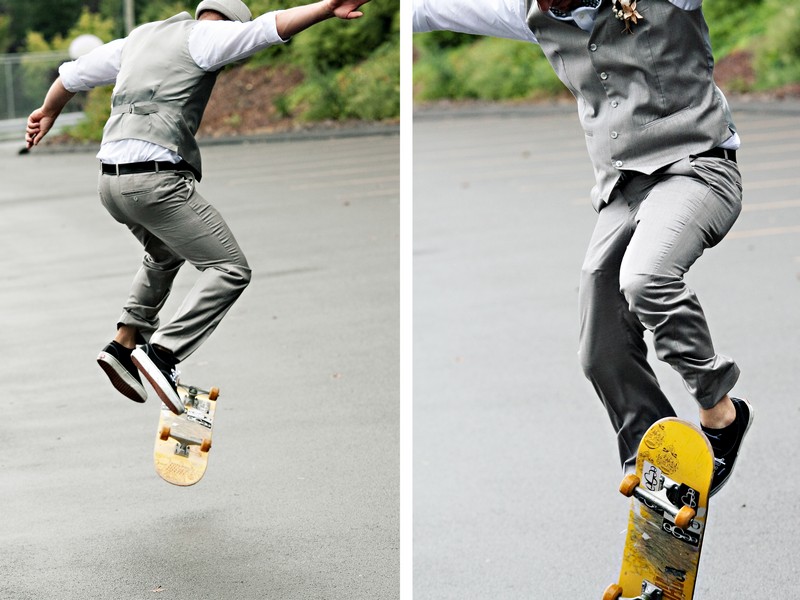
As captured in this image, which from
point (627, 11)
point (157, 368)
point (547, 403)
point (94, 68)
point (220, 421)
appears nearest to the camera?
point (627, 11)

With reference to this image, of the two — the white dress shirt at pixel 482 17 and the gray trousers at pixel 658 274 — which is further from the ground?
the white dress shirt at pixel 482 17

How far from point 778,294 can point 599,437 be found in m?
3.71

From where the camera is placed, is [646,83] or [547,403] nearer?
[646,83]

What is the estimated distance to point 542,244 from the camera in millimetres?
14148

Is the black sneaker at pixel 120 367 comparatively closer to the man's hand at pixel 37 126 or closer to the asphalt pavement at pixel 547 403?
the man's hand at pixel 37 126

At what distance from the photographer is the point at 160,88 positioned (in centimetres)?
365

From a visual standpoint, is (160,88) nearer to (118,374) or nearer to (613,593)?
(118,374)

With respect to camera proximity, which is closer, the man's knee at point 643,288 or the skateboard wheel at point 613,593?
the man's knee at point 643,288

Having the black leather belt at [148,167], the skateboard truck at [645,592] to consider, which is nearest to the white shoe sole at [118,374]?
the black leather belt at [148,167]

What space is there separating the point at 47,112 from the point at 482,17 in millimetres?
1422

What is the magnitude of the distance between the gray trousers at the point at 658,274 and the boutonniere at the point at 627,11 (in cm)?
40

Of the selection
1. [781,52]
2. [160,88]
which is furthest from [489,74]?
[160,88]

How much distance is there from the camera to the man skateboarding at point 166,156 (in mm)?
3605

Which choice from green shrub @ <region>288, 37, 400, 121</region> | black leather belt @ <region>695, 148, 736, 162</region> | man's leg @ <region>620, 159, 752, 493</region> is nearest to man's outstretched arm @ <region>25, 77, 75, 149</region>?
man's leg @ <region>620, 159, 752, 493</region>
